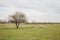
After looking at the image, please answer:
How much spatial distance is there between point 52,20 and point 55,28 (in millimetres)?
303

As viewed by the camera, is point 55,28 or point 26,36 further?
point 55,28

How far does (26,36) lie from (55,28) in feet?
3.02

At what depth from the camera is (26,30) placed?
15.3ft

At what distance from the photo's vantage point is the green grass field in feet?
14.1

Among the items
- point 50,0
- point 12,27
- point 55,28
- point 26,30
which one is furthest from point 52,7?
point 12,27

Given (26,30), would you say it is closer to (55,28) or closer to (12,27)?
(12,27)

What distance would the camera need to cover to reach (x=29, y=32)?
449 cm

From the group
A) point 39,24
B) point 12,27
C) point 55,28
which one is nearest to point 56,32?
point 55,28

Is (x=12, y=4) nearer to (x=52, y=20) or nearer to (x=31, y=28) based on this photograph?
(x=31, y=28)

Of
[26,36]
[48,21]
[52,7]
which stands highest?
[52,7]

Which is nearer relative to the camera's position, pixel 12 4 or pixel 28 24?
pixel 12 4

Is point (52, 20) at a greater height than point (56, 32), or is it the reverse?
point (52, 20)

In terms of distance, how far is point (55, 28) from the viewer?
181 inches

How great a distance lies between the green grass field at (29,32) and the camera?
4301 millimetres
